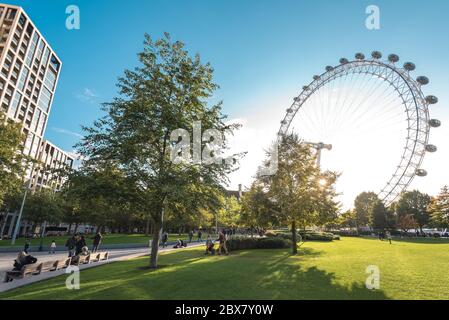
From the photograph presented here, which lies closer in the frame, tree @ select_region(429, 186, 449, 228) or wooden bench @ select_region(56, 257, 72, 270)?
wooden bench @ select_region(56, 257, 72, 270)

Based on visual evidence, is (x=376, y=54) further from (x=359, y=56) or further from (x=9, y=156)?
(x=9, y=156)

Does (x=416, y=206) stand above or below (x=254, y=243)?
above

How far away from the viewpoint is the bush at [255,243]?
25.8 m

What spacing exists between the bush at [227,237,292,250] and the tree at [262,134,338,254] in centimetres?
365

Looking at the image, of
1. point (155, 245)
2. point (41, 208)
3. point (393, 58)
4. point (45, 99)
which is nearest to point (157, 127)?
point (155, 245)

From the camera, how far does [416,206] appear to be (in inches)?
3342

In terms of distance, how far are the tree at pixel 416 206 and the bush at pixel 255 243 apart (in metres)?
69.3

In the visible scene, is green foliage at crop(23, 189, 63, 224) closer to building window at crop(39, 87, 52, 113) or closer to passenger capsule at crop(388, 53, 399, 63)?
building window at crop(39, 87, 52, 113)

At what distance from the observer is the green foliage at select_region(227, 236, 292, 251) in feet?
84.6

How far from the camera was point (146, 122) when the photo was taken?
15273mm

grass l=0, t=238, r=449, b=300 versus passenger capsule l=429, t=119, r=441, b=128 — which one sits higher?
passenger capsule l=429, t=119, r=441, b=128

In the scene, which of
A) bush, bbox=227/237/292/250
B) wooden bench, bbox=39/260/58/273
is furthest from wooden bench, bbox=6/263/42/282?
bush, bbox=227/237/292/250

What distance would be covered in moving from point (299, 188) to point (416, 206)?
81.4 meters
